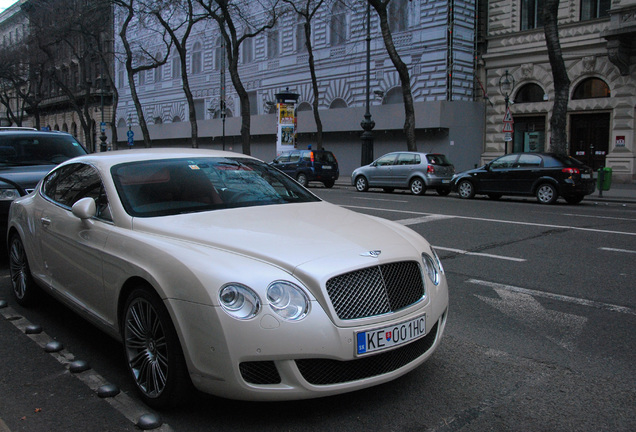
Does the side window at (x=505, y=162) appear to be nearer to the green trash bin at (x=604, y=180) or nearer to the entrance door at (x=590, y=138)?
the green trash bin at (x=604, y=180)

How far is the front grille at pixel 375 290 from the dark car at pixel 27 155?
587 centimetres

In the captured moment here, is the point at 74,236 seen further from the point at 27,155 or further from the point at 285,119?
the point at 285,119

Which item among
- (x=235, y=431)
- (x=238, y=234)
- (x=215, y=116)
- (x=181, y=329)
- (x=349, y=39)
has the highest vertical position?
(x=349, y=39)

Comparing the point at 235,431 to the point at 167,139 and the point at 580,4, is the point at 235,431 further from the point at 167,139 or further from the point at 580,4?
the point at 167,139

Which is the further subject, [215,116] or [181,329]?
[215,116]

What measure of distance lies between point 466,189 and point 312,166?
794cm

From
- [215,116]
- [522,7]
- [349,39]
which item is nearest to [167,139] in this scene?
[215,116]

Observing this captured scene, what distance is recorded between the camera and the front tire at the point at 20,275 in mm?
5488

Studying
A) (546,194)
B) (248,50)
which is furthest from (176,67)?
(546,194)

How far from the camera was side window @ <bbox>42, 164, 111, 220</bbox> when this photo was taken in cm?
429

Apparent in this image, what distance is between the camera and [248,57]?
42.2 meters

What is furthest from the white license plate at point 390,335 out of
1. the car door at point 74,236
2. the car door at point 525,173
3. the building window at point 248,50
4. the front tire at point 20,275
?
the building window at point 248,50

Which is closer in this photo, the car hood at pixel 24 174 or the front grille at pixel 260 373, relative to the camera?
the front grille at pixel 260 373

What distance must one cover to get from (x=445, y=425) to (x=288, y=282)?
115cm
